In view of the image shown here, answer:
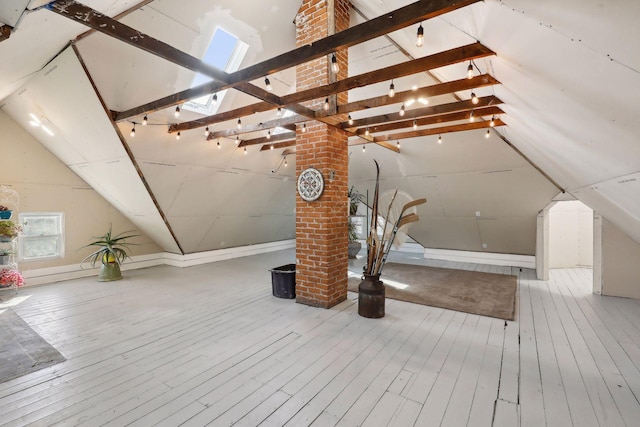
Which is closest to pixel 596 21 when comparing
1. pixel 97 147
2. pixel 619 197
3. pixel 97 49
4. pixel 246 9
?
pixel 619 197

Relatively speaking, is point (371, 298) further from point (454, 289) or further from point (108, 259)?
point (108, 259)

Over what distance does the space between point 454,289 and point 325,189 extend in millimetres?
2953

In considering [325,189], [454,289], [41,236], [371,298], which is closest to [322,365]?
[371,298]

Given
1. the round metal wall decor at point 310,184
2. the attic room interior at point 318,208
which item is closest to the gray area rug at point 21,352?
the attic room interior at point 318,208

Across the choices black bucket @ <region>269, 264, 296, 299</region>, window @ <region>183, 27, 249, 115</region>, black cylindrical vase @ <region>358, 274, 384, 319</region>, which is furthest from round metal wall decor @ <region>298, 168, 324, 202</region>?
window @ <region>183, 27, 249, 115</region>

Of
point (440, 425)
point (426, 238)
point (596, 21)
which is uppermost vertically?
point (596, 21)

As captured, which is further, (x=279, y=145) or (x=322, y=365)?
(x=279, y=145)

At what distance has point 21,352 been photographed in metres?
2.84

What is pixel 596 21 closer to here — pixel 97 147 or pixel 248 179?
pixel 97 147

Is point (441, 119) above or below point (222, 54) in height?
below

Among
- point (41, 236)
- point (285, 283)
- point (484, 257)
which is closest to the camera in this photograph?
point (285, 283)

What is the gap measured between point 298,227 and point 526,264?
5851 mm

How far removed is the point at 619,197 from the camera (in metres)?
2.88

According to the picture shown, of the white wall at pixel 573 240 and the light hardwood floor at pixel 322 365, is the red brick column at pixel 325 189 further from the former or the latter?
the white wall at pixel 573 240
